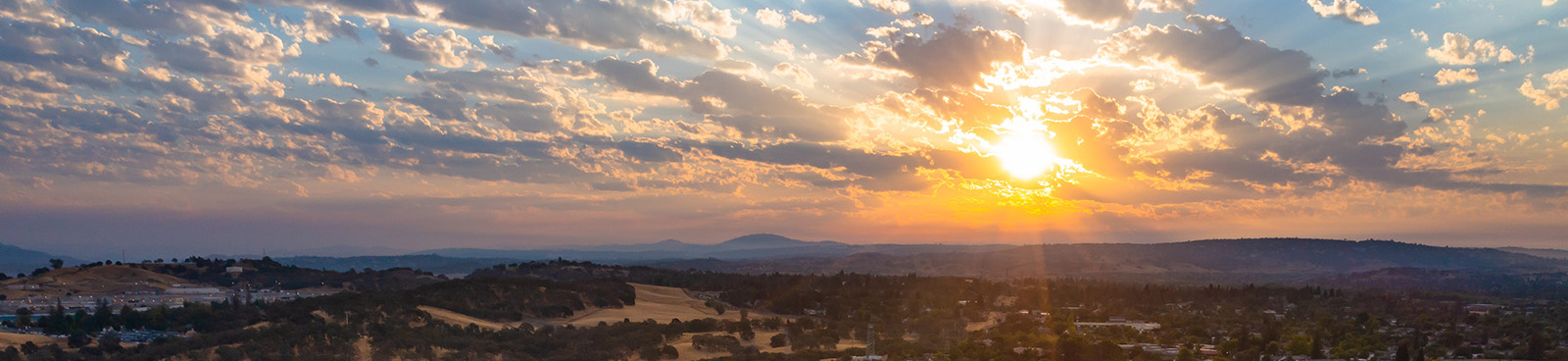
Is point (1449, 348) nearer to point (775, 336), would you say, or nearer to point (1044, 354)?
point (1044, 354)

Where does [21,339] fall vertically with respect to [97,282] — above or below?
below

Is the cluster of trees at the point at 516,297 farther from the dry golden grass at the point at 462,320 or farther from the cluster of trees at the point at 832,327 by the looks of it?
the dry golden grass at the point at 462,320

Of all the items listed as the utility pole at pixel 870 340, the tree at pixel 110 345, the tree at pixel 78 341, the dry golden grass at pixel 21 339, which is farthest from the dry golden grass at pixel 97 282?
the utility pole at pixel 870 340

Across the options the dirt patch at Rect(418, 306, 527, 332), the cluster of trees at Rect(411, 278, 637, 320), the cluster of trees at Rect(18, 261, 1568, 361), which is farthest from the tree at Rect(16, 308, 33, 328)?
the dirt patch at Rect(418, 306, 527, 332)

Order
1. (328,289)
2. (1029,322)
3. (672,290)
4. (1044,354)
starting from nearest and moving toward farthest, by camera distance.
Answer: (1044,354) < (1029,322) < (672,290) < (328,289)

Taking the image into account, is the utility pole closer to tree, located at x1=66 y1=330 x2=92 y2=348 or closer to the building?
tree, located at x1=66 y1=330 x2=92 y2=348

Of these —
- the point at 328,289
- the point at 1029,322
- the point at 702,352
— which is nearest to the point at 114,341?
the point at 702,352

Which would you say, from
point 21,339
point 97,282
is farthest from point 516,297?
point 97,282

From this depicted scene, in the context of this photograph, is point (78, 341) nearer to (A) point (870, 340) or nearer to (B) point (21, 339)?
(B) point (21, 339)

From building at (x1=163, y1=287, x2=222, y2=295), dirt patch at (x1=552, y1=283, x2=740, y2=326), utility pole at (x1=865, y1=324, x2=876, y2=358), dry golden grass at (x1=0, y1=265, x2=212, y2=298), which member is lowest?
utility pole at (x1=865, y1=324, x2=876, y2=358)

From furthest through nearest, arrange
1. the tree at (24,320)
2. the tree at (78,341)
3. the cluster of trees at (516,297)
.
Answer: the cluster of trees at (516,297)
the tree at (24,320)
the tree at (78,341)

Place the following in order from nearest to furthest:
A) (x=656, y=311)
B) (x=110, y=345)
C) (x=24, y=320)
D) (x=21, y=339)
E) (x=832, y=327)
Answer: (x=110, y=345) < (x=21, y=339) < (x=24, y=320) < (x=832, y=327) < (x=656, y=311)

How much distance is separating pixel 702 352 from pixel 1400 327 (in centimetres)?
7215

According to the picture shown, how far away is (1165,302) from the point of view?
12612cm
